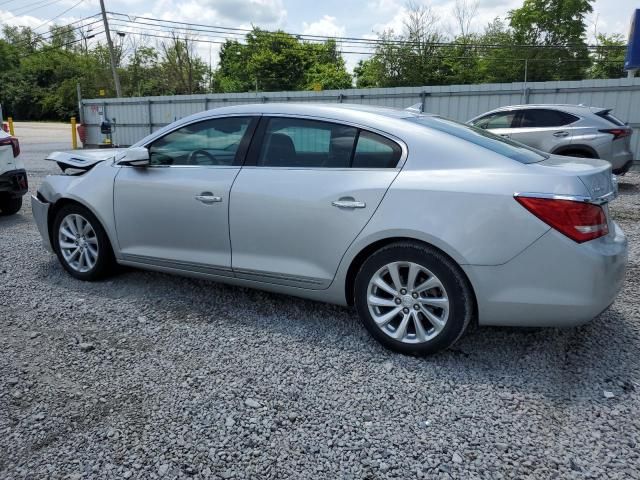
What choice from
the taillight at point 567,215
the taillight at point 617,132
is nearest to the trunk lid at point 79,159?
the taillight at point 567,215

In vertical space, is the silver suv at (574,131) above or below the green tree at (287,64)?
below

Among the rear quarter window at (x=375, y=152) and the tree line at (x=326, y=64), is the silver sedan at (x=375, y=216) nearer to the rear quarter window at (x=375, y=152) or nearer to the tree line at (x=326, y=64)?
the rear quarter window at (x=375, y=152)

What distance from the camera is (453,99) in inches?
591

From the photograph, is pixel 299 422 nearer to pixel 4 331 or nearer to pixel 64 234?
pixel 4 331

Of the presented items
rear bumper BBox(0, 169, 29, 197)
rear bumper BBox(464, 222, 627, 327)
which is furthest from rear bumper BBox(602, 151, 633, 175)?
rear bumper BBox(0, 169, 29, 197)

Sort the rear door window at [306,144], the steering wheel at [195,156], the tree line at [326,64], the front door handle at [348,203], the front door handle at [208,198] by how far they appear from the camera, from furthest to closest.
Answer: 1. the tree line at [326,64]
2. the steering wheel at [195,156]
3. the front door handle at [208,198]
4. the rear door window at [306,144]
5. the front door handle at [348,203]

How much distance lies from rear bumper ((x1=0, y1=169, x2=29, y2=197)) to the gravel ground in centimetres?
373

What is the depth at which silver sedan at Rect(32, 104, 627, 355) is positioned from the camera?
109 inches

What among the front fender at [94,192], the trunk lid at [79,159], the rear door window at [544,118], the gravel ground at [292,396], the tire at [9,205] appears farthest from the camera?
the rear door window at [544,118]

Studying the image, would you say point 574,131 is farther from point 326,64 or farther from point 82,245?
point 326,64

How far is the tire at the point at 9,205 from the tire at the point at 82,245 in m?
3.67

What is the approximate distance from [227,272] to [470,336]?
1.72 metres

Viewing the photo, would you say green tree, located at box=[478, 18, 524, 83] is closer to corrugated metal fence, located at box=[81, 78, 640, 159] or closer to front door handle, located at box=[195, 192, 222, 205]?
corrugated metal fence, located at box=[81, 78, 640, 159]

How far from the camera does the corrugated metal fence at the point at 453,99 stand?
13445mm
